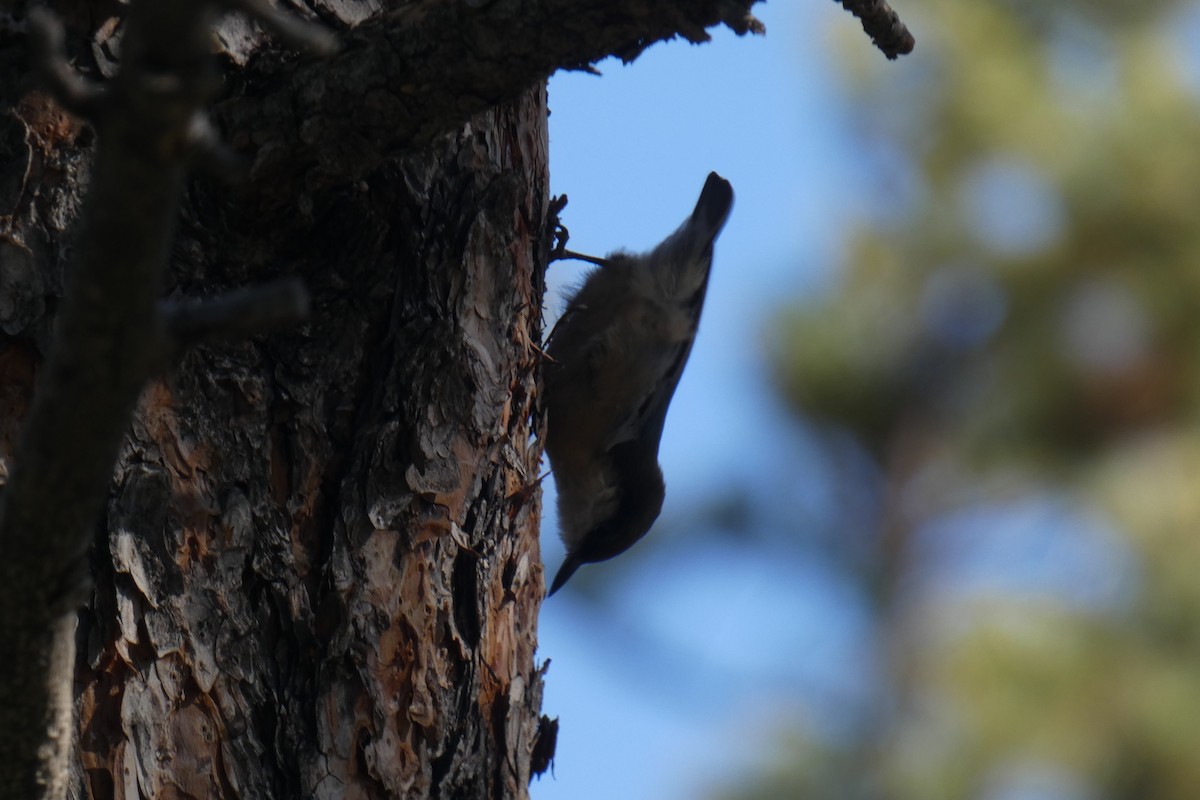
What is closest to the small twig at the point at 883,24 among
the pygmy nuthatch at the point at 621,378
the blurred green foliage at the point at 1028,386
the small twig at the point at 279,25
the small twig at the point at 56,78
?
the small twig at the point at 279,25

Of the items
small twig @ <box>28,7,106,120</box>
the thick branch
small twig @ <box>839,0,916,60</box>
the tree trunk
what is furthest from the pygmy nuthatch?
small twig @ <box>28,7,106,120</box>

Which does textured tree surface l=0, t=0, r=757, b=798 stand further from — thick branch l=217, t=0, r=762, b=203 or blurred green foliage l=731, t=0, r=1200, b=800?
blurred green foliage l=731, t=0, r=1200, b=800

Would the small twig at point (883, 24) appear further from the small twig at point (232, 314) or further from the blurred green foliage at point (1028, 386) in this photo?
Result: the blurred green foliage at point (1028, 386)

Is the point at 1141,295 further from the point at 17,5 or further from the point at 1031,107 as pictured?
the point at 17,5

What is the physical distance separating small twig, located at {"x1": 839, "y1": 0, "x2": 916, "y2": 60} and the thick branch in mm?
136

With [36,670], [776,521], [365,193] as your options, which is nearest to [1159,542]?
[776,521]

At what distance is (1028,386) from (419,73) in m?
4.32

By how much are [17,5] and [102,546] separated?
2.43ft

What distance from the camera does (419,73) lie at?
1.70m

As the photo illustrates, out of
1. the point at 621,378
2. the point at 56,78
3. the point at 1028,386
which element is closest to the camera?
the point at 56,78

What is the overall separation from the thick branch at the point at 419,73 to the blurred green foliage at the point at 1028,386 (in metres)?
3.83

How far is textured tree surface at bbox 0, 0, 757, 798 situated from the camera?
5.49 ft

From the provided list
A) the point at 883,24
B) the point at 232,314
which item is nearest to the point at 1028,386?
the point at 883,24

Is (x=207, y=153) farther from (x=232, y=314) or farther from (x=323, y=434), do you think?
(x=323, y=434)
